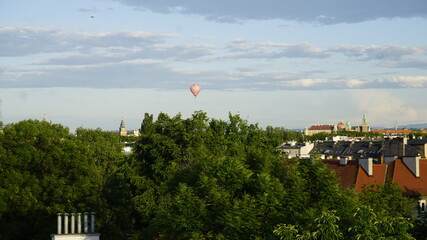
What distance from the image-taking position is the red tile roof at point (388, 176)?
66.4m

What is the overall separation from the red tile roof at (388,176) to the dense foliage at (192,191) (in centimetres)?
1081

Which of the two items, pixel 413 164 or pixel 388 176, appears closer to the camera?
pixel 388 176

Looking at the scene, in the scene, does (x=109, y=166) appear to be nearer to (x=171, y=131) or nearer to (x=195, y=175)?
(x=171, y=131)

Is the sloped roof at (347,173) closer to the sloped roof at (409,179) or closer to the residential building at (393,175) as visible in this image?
the residential building at (393,175)

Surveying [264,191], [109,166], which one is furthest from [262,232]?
[109,166]

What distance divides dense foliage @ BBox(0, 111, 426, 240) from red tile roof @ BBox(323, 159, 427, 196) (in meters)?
10.8

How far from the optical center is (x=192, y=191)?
2842cm

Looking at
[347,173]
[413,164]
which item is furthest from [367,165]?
[413,164]

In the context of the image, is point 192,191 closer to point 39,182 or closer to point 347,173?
point 39,182

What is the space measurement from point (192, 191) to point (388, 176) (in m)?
43.9

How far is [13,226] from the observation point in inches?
1580

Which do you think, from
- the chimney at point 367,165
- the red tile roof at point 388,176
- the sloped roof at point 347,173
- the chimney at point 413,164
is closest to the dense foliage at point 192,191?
the sloped roof at point 347,173

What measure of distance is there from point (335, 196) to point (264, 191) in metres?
2.84

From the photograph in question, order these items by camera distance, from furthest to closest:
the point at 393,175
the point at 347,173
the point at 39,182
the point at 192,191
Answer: the point at 347,173
the point at 393,175
the point at 39,182
the point at 192,191
